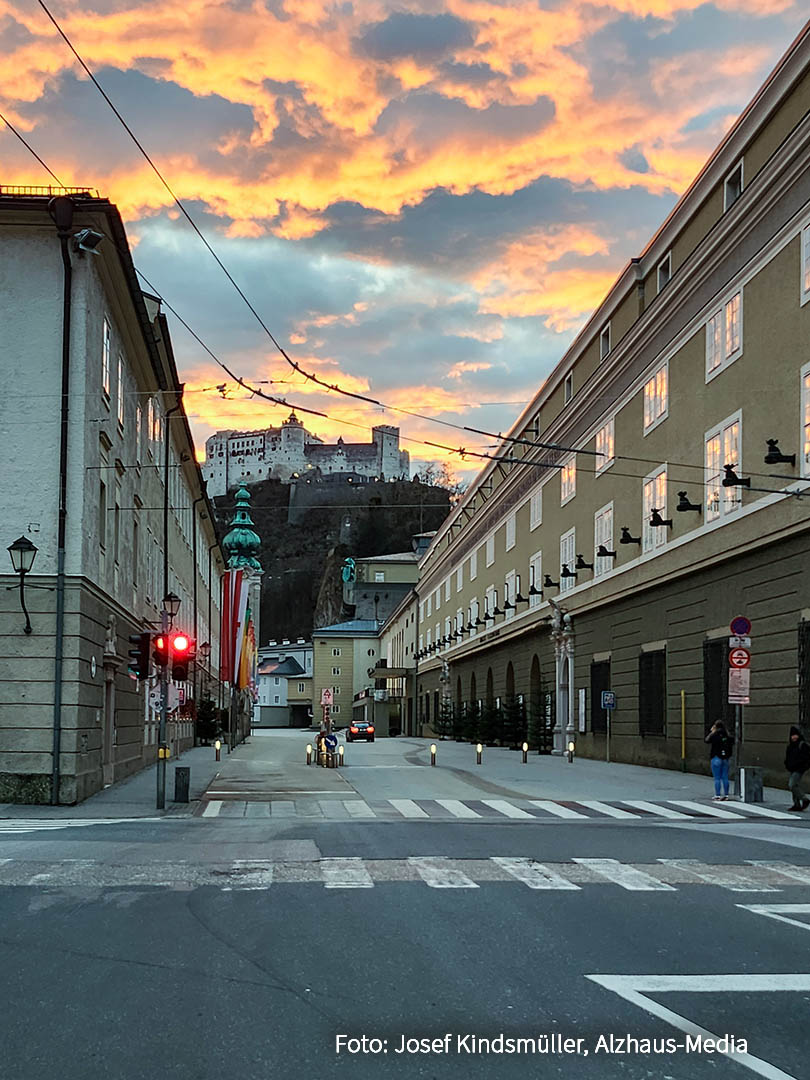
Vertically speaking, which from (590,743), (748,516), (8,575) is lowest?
(590,743)

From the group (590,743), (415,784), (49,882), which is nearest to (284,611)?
(590,743)

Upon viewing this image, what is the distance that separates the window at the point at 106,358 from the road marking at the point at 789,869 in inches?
668

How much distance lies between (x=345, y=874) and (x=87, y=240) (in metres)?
14.9

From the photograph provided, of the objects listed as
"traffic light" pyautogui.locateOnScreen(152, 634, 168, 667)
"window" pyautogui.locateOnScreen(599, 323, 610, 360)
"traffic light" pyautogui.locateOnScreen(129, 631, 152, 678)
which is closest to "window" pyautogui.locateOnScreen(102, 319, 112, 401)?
"traffic light" pyautogui.locateOnScreen(152, 634, 168, 667)

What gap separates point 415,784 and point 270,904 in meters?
18.0

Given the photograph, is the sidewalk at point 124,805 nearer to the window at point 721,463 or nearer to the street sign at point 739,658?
the street sign at point 739,658

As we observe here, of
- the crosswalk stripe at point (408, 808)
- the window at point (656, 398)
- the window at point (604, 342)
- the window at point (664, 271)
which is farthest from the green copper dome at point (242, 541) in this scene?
the crosswalk stripe at point (408, 808)

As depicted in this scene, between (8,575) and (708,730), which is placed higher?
(8,575)

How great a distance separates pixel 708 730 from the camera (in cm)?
2827

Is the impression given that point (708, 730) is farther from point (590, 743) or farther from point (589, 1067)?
point (589, 1067)

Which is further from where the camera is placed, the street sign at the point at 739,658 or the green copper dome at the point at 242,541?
the green copper dome at the point at 242,541

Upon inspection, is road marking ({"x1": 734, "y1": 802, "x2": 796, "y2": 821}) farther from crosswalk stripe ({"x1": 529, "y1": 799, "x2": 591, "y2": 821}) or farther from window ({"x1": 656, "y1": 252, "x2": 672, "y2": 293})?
window ({"x1": 656, "y1": 252, "x2": 672, "y2": 293})

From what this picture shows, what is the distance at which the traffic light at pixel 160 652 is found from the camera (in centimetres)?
2123

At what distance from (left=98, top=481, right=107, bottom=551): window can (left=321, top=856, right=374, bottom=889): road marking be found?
13.2m
